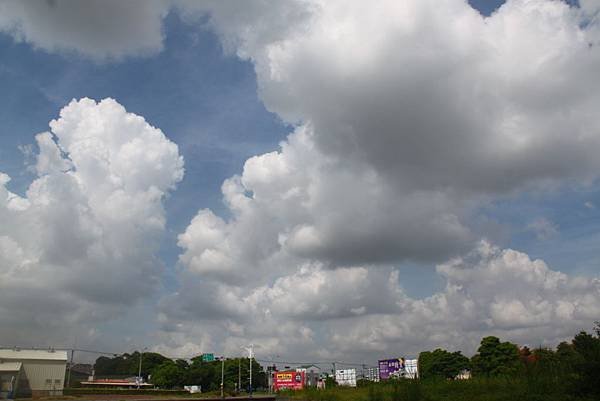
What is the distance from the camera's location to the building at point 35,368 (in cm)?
8856

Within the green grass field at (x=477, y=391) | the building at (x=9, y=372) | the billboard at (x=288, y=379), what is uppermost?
the building at (x=9, y=372)

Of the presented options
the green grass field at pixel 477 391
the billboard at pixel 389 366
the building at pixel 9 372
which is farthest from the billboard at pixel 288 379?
the green grass field at pixel 477 391

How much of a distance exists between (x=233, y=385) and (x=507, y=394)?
129050 mm

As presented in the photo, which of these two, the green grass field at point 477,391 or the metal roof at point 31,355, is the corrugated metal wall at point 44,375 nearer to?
the metal roof at point 31,355

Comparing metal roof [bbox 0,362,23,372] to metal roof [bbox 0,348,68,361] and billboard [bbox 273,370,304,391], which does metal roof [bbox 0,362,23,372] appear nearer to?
metal roof [bbox 0,348,68,361]

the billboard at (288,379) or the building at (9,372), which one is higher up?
the building at (9,372)

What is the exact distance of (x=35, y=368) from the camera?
312 feet

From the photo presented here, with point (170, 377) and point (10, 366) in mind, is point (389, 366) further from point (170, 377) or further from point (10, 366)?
point (10, 366)

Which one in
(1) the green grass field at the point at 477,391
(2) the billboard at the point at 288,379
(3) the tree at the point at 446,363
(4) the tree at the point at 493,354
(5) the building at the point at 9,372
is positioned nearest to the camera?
(1) the green grass field at the point at 477,391

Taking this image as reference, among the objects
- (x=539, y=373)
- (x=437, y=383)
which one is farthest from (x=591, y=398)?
(x=437, y=383)

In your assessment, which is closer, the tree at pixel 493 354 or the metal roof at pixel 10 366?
the metal roof at pixel 10 366

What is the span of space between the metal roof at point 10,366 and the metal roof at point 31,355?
691cm

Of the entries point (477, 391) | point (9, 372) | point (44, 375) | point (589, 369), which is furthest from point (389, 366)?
point (589, 369)

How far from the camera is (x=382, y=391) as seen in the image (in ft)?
106
